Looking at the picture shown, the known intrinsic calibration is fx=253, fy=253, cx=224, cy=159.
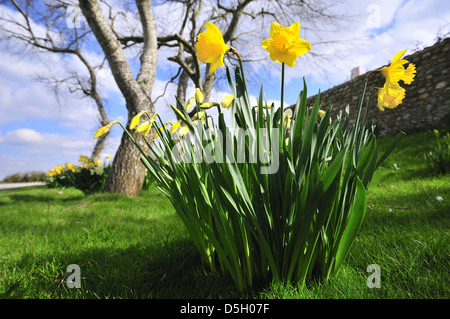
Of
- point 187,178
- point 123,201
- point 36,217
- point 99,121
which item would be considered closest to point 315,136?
point 187,178

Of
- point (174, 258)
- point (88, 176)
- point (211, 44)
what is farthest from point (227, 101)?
point (88, 176)

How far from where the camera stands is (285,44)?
72 cm

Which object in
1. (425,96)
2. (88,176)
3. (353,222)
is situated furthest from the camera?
(88,176)

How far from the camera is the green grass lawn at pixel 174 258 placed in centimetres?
92

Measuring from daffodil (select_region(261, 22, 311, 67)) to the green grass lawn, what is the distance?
2.49 ft

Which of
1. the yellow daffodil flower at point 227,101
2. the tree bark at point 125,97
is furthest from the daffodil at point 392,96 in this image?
the tree bark at point 125,97

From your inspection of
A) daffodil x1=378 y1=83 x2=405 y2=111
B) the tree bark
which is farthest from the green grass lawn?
the tree bark

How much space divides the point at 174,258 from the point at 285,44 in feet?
3.61

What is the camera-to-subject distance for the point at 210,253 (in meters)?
1.15

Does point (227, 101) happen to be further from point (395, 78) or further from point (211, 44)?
point (395, 78)

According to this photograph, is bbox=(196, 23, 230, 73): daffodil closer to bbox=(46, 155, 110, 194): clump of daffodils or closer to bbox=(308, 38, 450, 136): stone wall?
bbox=(308, 38, 450, 136): stone wall

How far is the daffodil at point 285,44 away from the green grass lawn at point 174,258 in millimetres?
760

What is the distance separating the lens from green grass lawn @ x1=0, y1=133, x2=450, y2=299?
36.2 inches

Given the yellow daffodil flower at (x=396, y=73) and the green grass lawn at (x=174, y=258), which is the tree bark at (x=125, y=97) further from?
the yellow daffodil flower at (x=396, y=73)
